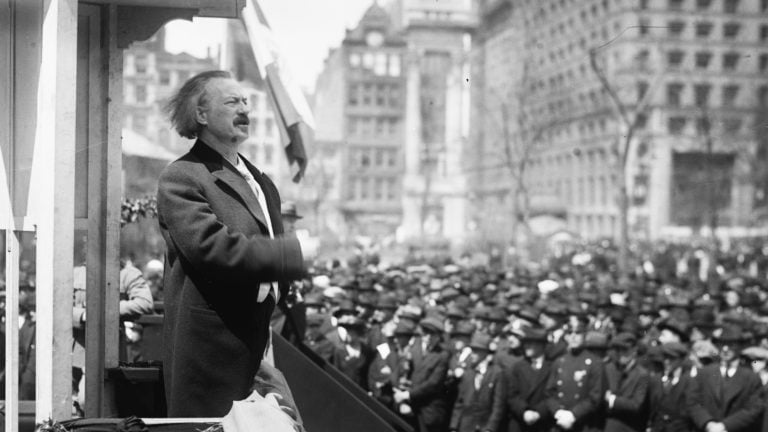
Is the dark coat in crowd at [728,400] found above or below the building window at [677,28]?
below

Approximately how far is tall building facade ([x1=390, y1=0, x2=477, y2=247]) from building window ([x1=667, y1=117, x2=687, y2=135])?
68.6 feet

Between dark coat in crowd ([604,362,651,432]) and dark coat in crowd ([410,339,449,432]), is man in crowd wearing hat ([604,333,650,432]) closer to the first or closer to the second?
dark coat in crowd ([604,362,651,432])

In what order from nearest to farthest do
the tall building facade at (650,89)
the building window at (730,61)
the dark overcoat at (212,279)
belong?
the dark overcoat at (212,279) < the tall building facade at (650,89) < the building window at (730,61)

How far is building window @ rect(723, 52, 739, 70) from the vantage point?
49.3 metres

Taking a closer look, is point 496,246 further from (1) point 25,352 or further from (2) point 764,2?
(1) point 25,352

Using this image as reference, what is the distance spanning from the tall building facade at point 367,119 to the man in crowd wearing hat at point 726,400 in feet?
349

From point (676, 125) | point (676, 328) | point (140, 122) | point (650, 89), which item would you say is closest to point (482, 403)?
point (676, 328)

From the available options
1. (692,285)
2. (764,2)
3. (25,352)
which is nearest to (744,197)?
(764,2)

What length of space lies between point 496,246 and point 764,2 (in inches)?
665

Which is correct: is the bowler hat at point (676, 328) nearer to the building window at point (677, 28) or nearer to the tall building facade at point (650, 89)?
the tall building facade at point (650, 89)

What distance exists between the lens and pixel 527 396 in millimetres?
9562

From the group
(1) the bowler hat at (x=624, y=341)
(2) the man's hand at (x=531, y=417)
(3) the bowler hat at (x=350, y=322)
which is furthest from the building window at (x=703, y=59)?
(2) the man's hand at (x=531, y=417)

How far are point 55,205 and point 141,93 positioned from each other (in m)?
20.4

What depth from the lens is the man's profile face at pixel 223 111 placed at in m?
3.47
